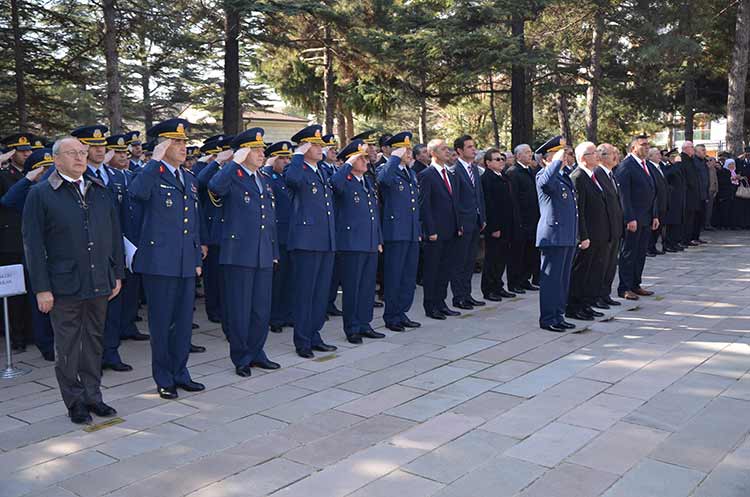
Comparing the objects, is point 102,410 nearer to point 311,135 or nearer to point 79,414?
point 79,414

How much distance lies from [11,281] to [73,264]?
1667 mm

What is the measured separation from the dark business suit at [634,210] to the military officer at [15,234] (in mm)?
6871

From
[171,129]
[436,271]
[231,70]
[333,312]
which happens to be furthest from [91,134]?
[231,70]

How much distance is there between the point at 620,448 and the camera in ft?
13.8

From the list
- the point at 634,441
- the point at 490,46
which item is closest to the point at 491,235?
the point at 634,441

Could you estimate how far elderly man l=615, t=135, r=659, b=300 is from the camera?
906 centimetres

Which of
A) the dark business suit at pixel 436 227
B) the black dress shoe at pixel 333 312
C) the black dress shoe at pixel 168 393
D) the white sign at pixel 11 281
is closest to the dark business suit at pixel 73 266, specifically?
the black dress shoe at pixel 168 393

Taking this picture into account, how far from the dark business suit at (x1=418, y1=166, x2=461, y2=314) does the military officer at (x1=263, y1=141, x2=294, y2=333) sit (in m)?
1.53

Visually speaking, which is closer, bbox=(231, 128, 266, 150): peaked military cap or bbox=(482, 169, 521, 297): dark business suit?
bbox=(231, 128, 266, 150): peaked military cap

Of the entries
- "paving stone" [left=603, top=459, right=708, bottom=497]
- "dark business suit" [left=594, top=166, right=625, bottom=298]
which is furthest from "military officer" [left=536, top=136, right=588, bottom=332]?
"paving stone" [left=603, top=459, right=708, bottom=497]

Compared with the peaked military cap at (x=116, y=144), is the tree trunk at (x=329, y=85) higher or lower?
higher

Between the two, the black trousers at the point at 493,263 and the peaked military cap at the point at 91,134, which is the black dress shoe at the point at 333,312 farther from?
the peaked military cap at the point at 91,134

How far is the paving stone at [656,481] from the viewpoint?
359 cm

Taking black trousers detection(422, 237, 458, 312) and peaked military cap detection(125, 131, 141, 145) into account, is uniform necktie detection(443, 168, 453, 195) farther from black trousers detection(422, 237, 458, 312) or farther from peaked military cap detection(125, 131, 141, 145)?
peaked military cap detection(125, 131, 141, 145)
